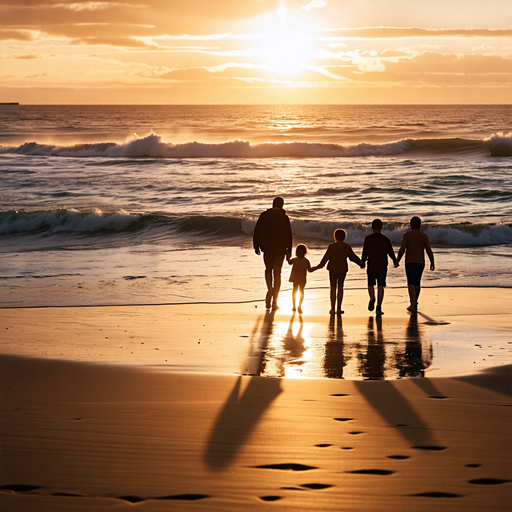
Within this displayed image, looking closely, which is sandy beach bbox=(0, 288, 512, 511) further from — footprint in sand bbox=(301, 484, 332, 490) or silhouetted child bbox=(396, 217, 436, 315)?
silhouetted child bbox=(396, 217, 436, 315)

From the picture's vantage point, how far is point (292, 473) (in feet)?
10.8

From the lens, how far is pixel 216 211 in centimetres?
2231

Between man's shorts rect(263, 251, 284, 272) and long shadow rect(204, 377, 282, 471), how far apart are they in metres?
3.92

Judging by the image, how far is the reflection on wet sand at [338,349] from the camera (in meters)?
5.52

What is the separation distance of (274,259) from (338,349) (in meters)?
2.87

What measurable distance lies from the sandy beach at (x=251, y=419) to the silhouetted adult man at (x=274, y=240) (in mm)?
1344

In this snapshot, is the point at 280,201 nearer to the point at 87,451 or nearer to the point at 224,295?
the point at 224,295

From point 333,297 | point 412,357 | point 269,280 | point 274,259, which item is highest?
point 274,259

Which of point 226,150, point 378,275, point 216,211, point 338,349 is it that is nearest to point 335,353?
point 338,349

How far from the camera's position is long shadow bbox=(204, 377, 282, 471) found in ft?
11.7

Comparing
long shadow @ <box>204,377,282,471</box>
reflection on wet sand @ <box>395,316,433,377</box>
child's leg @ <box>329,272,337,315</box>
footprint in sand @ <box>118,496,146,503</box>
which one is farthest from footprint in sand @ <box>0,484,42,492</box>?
child's leg @ <box>329,272,337,315</box>

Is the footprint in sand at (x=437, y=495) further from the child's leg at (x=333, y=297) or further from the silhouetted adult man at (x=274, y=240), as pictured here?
the silhouetted adult man at (x=274, y=240)

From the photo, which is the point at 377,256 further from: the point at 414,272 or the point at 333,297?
the point at 333,297

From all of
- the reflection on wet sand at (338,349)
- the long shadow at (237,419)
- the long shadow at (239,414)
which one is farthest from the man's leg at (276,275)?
the long shadow at (237,419)
